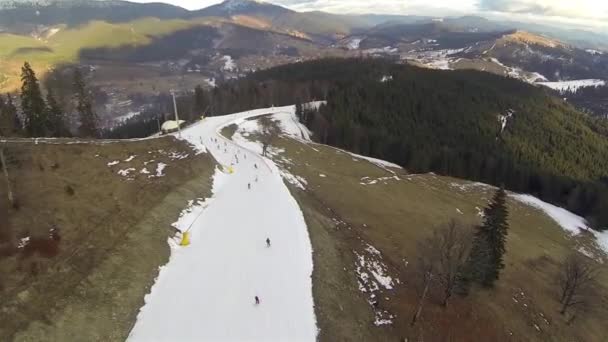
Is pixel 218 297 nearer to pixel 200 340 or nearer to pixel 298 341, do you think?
pixel 200 340

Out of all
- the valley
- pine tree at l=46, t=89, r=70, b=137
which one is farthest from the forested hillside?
pine tree at l=46, t=89, r=70, b=137

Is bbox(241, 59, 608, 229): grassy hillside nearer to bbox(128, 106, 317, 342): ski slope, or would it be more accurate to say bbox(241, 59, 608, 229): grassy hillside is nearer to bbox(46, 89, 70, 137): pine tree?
bbox(46, 89, 70, 137): pine tree

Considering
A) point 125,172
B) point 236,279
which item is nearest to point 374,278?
point 236,279

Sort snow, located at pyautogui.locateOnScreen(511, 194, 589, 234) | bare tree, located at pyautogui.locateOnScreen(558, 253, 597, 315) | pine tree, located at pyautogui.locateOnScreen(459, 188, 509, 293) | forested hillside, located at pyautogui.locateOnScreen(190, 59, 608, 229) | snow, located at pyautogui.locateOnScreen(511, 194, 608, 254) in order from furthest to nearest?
1. forested hillside, located at pyautogui.locateOnScreen(190, 59, 608, 229)
2. snow, located at pyautogui.locateOnScreen(511, 194, 589, 234)
3. snow, located at pyautogui.locateOnScreen(511, 194, 608, 254)
4. bare tree, located at pyautogui.locateOnScreen(558, 253, 597, 315)
5. pine tree, located at pyautogui.locateOnScreen(459, 188, 509, 293)

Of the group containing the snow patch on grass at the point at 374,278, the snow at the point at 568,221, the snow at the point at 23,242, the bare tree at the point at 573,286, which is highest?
the snow at the point at 23,242

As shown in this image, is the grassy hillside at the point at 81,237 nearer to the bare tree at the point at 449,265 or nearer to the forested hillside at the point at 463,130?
the bare tree at the point at 449,265

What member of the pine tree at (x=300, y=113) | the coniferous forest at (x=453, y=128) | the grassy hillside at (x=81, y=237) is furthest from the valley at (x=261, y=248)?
the pine tree at (x=300, y=113)

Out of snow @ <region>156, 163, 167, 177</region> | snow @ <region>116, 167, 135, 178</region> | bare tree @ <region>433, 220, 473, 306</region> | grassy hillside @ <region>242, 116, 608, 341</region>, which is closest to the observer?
grassy hillside @ <region>242, 116, 608, 341</region>
